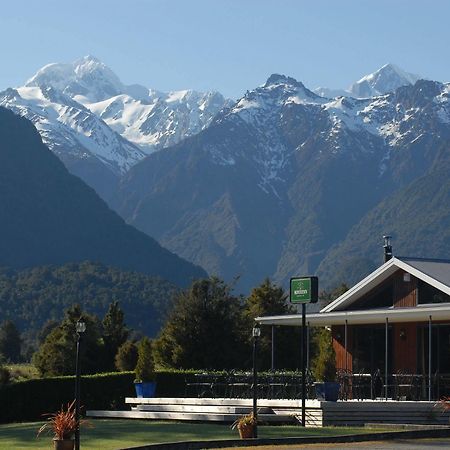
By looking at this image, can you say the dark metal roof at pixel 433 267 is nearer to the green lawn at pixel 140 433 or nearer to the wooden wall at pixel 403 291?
the wooden wall at pixel 403 291

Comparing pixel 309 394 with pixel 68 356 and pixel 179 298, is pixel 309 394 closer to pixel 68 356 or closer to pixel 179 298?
pixel 179 298

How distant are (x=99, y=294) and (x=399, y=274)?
466 feet

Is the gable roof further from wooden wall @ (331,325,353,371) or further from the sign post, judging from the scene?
the sign post

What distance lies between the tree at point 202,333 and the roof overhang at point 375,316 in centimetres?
708

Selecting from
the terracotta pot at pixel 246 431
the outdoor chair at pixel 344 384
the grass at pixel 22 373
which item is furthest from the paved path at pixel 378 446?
the grass at pixel 22 373

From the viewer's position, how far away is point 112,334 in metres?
56.9

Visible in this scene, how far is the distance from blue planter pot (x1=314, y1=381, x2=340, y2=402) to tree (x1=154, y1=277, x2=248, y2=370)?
56.9ft

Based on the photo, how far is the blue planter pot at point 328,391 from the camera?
108ft

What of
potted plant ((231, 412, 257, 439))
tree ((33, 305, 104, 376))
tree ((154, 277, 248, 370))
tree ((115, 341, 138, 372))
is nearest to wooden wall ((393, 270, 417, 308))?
tree ((154, 277, 248, 370))

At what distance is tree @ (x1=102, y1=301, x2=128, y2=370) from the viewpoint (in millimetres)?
56000

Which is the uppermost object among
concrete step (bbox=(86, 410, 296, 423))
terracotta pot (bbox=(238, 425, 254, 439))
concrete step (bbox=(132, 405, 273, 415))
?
concrete step (bbox=(132, 405, 273, 415))

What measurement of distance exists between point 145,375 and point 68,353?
56.8 feet

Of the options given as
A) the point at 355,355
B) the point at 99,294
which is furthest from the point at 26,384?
the point at 99,294

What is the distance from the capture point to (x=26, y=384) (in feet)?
138
